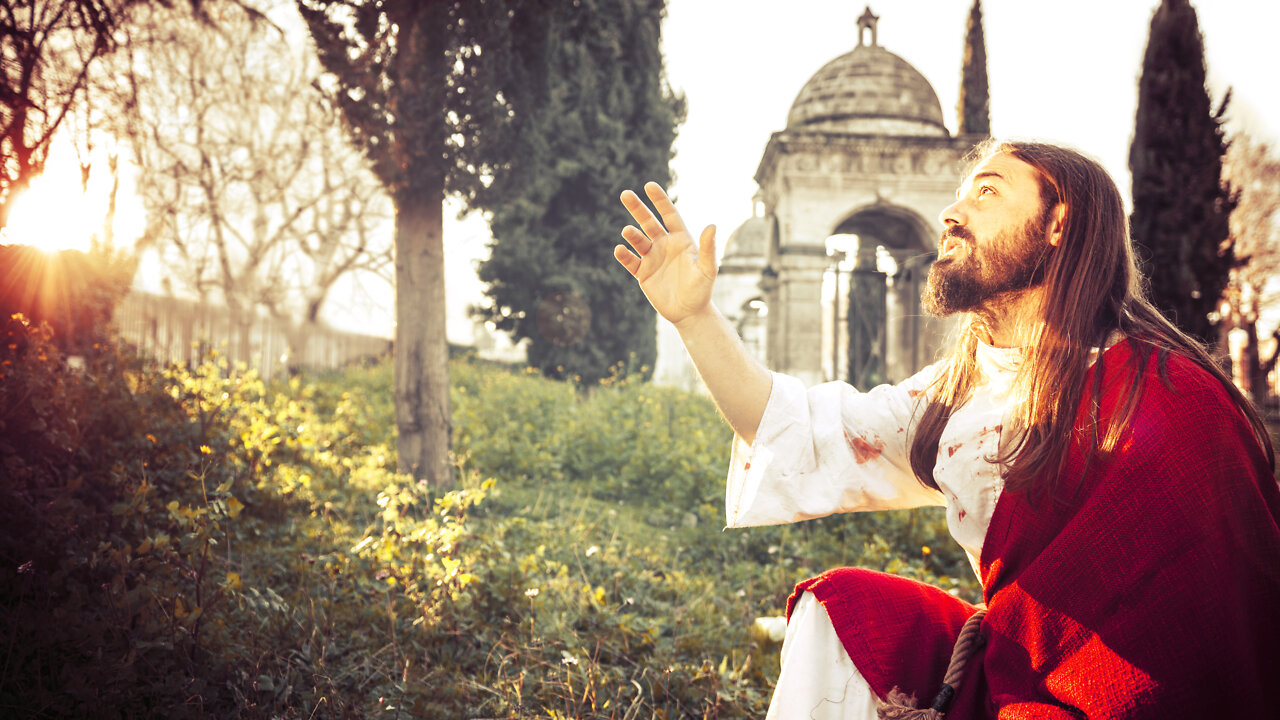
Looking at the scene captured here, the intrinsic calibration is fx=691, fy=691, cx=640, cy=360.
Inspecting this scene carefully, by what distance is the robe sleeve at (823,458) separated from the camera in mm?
1959

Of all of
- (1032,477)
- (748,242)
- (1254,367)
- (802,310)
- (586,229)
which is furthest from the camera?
(748,242)

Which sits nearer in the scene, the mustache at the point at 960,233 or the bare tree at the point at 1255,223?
the mustache at the point at 960,233

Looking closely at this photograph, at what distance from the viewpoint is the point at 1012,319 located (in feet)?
6.38

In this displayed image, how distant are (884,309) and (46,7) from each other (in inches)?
394

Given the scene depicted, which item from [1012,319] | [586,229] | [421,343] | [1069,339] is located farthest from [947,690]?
[586,229]

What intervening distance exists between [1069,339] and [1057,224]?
359 mm

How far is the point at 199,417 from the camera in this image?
495 cm

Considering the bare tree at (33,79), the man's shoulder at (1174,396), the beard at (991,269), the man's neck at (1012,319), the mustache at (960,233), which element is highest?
the bare tree at (33,79)

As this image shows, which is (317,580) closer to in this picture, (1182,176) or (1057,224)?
(1057,224)

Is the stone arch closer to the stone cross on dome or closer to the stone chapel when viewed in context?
the stone chapel

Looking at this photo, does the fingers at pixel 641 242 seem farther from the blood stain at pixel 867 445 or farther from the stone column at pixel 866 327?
the stone column at pixel 866 327

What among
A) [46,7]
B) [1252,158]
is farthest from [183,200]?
[1252,158]

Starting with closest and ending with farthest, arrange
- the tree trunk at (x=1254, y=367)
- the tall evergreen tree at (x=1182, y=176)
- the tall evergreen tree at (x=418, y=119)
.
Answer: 1. the tall evergreen tree at (x=418, y=119)
2. the tall evergreen tree at (x=1182, y=176)
3. the tree trunk at (x=1254, y=367)

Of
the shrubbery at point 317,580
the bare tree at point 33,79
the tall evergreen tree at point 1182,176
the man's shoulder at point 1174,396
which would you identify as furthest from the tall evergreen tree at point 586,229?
the man's shoulder at point 1174,396
